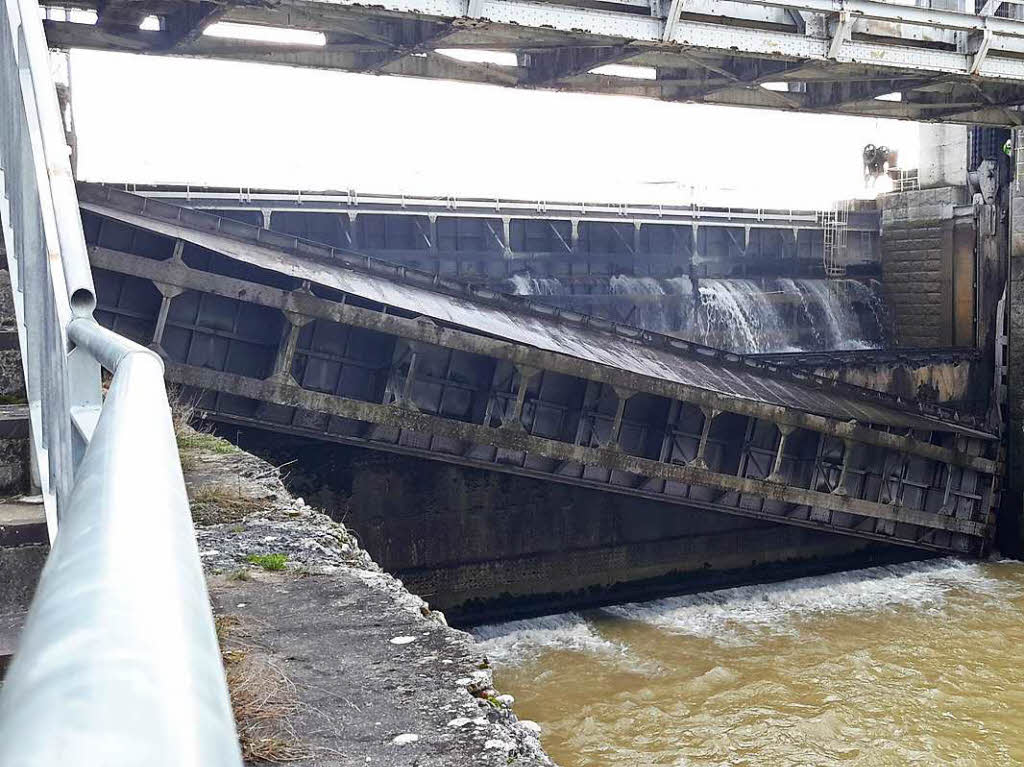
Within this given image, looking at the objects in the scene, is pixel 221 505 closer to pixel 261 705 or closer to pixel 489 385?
pixel 261 705

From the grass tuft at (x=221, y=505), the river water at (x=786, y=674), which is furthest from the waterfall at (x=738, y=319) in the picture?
the grass tuft at (x=221, y=505)

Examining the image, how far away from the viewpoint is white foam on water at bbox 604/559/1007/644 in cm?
1187

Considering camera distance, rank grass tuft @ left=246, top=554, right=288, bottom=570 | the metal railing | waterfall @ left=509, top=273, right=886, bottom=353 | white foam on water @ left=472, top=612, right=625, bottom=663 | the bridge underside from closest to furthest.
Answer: the metal railing
grass tuft @ left=246, top=554, right=288, bottom=570
the bridge underside
white foam on water @ left=472, top=612, right=625, bottom=663
waterfall @ left=509, top=273, right=886, bottom=353

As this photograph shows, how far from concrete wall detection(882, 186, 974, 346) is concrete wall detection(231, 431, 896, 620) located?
772 centimetres

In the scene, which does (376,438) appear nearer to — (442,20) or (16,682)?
(442,20)

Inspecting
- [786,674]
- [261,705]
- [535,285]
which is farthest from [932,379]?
[261,705]

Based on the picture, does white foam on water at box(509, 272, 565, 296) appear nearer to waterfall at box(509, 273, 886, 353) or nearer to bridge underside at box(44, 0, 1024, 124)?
waterfall at box(509, 273, 886, 353)

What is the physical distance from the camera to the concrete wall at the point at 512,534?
11125 millimetres

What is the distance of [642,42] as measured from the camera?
34.2ft

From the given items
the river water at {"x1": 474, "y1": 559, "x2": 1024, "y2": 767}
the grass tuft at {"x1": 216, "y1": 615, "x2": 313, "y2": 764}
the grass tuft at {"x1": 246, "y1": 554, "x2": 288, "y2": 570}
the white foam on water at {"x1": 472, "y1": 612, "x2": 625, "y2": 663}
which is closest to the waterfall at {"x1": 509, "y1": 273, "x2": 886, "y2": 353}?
the river water at {"x1": 474, "y1": 559, "x2": 1024, "y2": 767}

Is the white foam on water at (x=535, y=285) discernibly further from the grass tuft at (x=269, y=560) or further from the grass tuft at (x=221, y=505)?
the grass tuft at (x=269, y=560)

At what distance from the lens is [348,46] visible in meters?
10.2

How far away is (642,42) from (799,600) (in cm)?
731

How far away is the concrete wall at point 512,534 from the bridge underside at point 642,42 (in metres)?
4.15
